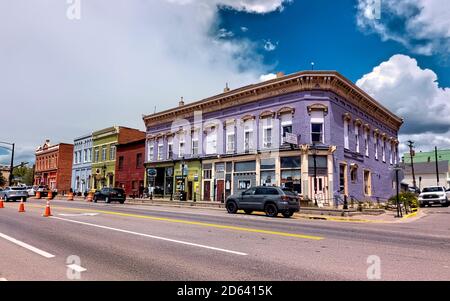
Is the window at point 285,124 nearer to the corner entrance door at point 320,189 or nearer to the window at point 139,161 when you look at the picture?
the corner entrance door at point 320,189

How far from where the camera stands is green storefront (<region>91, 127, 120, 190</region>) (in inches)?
1885

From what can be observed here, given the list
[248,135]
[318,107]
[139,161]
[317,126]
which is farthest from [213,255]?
[139,161]

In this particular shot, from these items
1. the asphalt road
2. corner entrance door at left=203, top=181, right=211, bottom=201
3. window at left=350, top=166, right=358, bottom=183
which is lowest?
the asphalt road

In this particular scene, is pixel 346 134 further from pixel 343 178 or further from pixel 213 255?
pixel 213 255

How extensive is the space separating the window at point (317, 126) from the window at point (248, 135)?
5.79m

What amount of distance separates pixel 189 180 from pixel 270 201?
18.6 metres

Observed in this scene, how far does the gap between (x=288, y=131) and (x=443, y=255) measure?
69.1 feet

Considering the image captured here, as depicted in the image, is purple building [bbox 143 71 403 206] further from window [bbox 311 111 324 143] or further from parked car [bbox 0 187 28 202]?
parked car [bbox 0 187 28 202]

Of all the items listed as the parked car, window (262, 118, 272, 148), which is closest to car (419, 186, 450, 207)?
window (262, 118, 272, 148)

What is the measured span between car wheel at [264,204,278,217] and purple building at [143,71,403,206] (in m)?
8.03

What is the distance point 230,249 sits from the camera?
7926 mm

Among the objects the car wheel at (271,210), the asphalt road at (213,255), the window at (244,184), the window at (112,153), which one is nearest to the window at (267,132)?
the window at (244,184)
